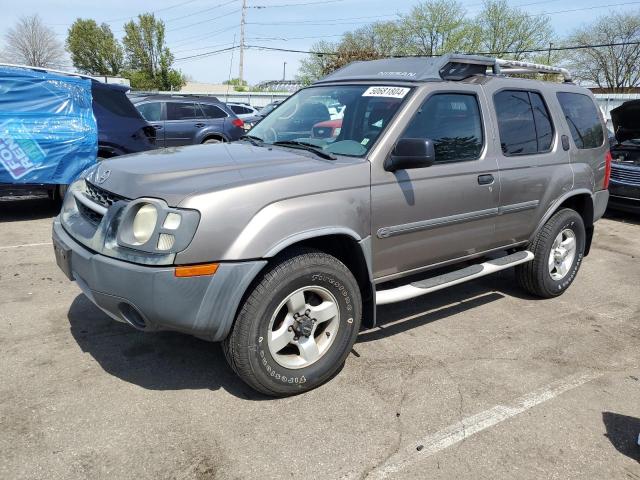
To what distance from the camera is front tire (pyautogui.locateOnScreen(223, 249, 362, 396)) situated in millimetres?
2971

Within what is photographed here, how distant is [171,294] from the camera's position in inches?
108

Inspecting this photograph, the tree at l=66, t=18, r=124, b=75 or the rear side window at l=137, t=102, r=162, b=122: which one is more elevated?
the tree at l=66, t=18, r=124, b=75

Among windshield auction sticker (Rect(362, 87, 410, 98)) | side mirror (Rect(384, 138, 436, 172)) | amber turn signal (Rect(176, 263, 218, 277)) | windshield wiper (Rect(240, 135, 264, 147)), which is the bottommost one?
amber turn signal (Rect(176, 263, 218, 277))

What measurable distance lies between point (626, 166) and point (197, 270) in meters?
8.44

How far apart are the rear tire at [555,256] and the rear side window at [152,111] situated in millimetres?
10170

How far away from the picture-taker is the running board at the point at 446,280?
3.64m

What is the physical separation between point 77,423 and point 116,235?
100 centimetres

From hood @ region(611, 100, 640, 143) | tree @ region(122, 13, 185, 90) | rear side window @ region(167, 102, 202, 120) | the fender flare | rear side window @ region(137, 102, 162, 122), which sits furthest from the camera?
tree @ region(122, 13, 185, 90)

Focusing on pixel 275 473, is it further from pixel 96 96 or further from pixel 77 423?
pixel 96 96

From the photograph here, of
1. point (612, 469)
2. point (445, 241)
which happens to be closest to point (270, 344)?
point (445, 241)

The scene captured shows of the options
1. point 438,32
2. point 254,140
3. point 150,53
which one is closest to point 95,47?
point 150,53

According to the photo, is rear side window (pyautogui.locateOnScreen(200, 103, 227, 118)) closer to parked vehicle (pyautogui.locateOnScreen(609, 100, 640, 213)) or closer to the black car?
the black car

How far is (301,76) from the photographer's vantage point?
203 ft

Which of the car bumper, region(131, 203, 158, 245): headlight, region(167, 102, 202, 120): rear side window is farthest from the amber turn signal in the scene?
region(167, 102, 202, 120): rear side window
